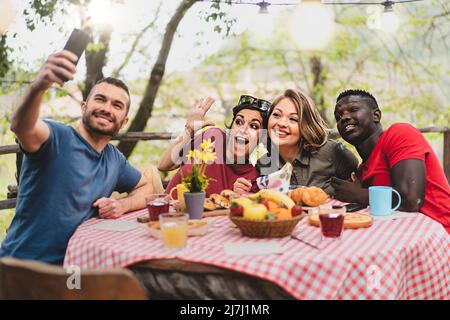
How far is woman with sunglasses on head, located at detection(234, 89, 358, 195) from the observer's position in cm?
294

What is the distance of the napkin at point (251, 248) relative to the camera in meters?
1.72

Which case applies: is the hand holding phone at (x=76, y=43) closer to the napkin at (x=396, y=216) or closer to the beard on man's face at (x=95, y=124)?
the beard on man's face at (x=95, y=124)

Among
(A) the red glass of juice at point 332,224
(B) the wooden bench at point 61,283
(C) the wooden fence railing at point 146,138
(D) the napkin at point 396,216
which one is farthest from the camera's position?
(C) the wooden fence railing at point 146,138

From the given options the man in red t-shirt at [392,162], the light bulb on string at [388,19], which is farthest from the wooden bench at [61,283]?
the light bulb on string at [388,19]

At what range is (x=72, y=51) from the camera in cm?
199

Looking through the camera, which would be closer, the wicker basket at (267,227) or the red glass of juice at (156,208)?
the wicker basket at (267,227)

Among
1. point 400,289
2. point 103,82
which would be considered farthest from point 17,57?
point 400,289

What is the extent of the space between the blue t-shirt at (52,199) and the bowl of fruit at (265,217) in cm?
77

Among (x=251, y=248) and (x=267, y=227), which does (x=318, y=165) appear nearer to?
(x=267, y=227)

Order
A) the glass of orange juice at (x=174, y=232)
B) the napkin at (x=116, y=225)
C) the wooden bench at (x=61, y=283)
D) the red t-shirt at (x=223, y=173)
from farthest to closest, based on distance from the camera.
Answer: the red t-shirt at (x=223, y=173)
the napkin at (x=116, y=225)
the glass of orange juice at (x=174, y=232)
the wooden bench at (x=61, y=283)

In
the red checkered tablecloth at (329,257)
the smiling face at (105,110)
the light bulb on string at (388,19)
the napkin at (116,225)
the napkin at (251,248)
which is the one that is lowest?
the red checkered tablecloth at (329,257)

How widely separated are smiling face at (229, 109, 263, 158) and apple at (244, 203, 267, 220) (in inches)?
39.8
